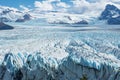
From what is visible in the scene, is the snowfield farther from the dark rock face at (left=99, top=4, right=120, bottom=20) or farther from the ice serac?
the dark rock face at (left=99, top=4, right=120, bottom=20)

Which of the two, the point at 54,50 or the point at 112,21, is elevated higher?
the point at 54,50

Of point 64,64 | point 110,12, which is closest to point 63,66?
point 64,64

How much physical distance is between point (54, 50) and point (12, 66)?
14.7 feet

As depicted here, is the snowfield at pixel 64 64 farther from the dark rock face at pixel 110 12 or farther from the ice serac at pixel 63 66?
the dark rock face at pixel 110 12

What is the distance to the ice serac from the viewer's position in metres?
24.3

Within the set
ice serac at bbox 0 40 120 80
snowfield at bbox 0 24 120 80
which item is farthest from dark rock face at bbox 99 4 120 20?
ice serac at bbox 0 40 120 80

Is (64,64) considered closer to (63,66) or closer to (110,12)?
(63,66)

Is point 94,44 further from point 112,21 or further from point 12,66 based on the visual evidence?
point 112,21

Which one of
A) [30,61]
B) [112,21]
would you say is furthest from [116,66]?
[112,21]

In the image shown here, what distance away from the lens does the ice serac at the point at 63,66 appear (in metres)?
24.3

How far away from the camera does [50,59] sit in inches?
1067

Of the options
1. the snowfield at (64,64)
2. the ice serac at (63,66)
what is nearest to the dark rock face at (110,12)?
the snowfield at (64,64)

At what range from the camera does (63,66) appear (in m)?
25.6

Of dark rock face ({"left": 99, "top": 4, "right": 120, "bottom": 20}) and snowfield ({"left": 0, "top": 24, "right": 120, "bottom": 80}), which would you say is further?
dark rock face ({"left": 99, "top": 4, "right": 120, "bottom": 20})
